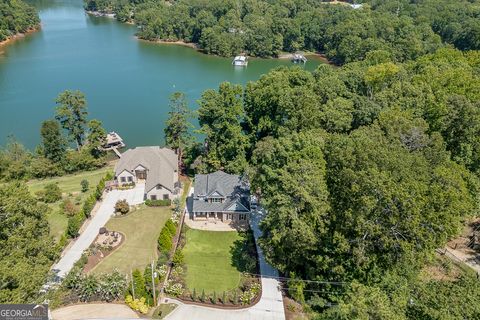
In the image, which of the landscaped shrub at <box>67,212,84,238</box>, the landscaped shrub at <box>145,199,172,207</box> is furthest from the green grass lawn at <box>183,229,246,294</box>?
the landscaped shrub at <box>67,212,84,238</box>

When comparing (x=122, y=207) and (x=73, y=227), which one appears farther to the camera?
(x=122, y=207)

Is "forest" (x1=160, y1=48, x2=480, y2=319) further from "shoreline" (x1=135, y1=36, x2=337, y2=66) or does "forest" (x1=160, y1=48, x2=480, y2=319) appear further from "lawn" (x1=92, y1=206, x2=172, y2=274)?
"shoreline" (x1=135, y1=36, x2=337, y2=66)

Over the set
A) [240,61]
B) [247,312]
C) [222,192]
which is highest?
[240,61]

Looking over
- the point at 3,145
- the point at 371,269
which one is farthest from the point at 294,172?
the point at 3,145

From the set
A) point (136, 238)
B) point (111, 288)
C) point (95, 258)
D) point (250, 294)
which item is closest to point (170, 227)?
point (136, 238)

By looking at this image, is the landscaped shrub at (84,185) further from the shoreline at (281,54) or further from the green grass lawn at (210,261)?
the shoreline at (281,54)

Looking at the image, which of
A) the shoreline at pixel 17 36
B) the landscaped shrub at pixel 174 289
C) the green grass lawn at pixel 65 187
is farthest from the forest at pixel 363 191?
the shoreline at pixel 17 36

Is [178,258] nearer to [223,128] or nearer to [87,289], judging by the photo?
[87,289]
